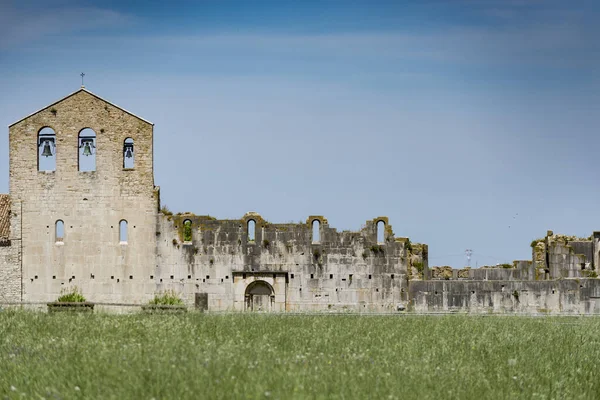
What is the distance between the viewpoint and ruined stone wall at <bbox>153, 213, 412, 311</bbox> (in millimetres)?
53750

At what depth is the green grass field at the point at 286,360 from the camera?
1919cm

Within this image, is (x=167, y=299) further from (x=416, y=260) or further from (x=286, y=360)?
(x=286, y=360)

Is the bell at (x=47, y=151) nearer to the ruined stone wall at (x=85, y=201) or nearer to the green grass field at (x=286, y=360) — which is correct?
the ruined stone wall at (x=85, y=201)

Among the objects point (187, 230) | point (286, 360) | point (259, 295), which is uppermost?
point (187, 230)

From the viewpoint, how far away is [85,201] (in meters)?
54.4

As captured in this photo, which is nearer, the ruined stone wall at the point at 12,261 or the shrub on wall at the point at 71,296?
the shrub on wall at the point at 71,296

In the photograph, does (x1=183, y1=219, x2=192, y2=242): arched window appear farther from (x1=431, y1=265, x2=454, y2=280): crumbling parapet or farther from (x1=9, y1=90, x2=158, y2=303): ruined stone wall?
(x1=431, y1=265, x2=454, y2=280): crumbling parapet

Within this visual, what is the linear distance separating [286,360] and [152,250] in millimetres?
32651

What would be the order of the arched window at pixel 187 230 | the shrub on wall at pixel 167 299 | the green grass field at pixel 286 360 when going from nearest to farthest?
the green grass field at pixel 286 360 → the shrub on wall at pixel 167 299 → the arched window at pixel 187 230

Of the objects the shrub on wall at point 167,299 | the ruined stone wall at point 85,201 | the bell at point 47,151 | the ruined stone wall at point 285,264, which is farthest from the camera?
the bell at point 47,151

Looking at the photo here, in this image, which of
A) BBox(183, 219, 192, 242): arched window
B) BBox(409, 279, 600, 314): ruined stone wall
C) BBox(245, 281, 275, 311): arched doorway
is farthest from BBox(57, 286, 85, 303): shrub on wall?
BBox(409, 279, 600, 314): ruined stone wall

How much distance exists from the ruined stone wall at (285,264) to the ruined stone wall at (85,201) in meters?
1.58

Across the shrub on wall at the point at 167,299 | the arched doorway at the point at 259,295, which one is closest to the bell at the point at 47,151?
the shrub on wall at the point at 167,299

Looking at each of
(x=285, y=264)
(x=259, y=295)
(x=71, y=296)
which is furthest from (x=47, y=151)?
(x=285, y=264)
